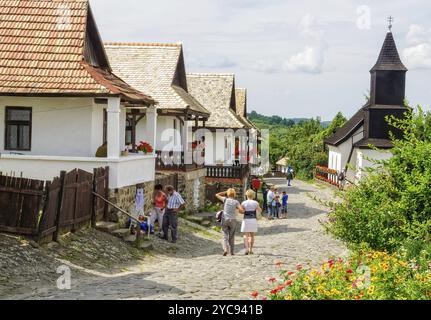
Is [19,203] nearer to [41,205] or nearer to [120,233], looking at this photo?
[41,205]

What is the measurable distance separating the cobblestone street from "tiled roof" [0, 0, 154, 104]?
486 cm

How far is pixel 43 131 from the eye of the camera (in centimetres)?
1958

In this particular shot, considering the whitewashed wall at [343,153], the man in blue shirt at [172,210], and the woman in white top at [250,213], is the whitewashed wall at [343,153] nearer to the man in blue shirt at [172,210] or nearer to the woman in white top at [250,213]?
the man in blue shirt at [172,210]

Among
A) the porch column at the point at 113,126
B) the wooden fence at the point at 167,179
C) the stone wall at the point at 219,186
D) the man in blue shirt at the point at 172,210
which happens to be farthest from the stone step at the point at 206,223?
the porch column at the point at 113,126

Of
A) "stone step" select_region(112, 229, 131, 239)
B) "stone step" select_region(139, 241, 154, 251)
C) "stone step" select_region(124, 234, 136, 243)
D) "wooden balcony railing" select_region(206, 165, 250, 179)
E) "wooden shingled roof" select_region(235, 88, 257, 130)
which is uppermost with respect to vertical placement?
"wooden shingled roof" select_region(235, 88, 257, 130)

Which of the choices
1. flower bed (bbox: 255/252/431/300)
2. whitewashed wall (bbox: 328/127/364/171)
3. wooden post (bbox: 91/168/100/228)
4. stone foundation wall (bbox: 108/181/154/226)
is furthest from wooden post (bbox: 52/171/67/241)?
whitewashed wall (bbox: 328/127/364/171)

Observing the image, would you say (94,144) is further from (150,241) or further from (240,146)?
(240,146)

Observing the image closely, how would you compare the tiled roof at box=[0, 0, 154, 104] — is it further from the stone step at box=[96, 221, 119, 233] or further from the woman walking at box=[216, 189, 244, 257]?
the woman walking at box=[216, 189, 244, 257]

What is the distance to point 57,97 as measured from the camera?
18938 millimetres

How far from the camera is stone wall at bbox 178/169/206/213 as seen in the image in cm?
2944

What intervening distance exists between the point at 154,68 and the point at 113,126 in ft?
45.5

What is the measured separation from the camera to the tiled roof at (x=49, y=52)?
18534 millimetres
